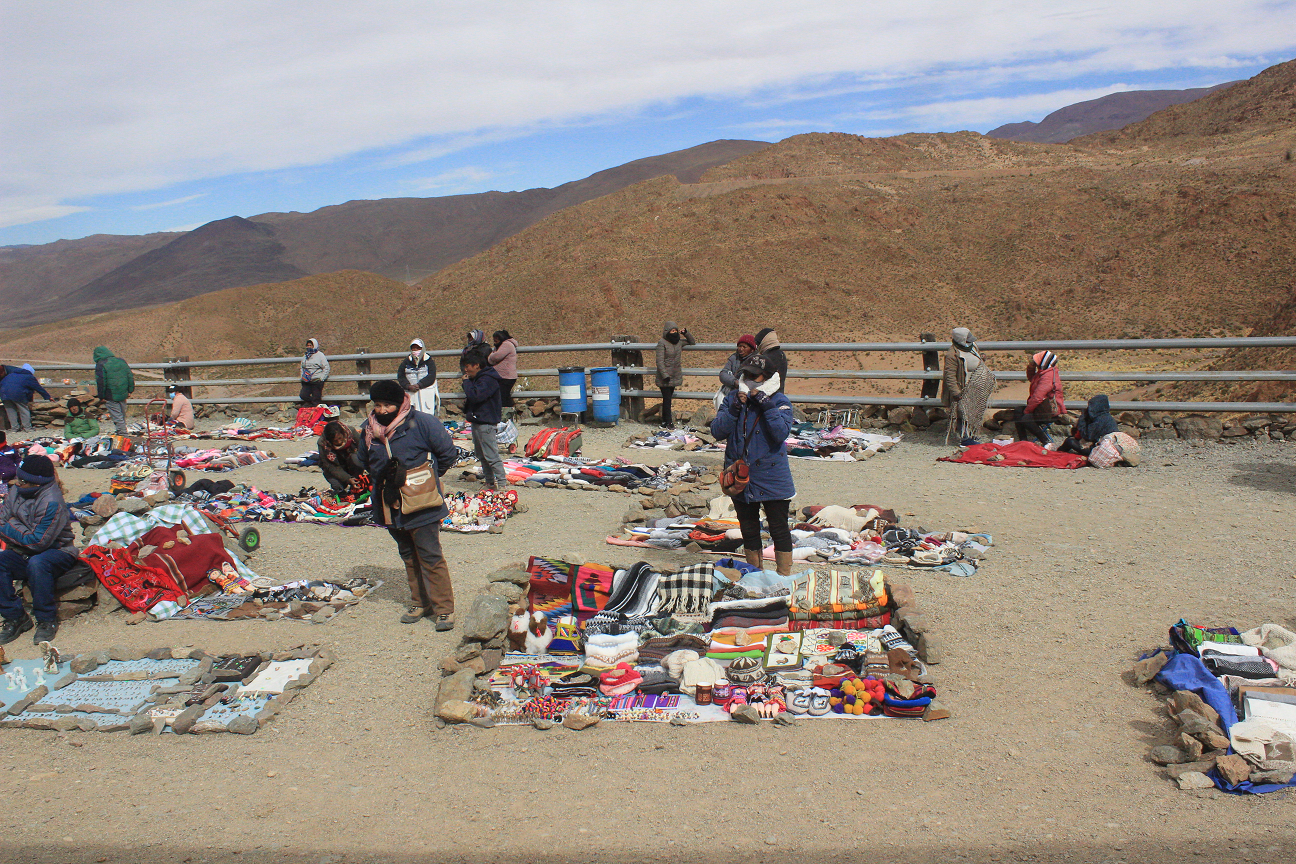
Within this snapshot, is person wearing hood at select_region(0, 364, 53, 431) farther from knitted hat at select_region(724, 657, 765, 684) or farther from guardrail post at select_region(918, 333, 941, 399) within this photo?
knitted hat at select_region(724, 657, 765, 684)

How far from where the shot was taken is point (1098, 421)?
9.73 meters

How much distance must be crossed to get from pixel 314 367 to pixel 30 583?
8.45 m

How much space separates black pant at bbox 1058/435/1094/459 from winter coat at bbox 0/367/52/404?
636 inches

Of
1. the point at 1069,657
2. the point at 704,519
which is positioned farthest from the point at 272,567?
the point at 1069,657

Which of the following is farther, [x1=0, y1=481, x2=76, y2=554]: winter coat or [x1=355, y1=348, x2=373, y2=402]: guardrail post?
[x1=355, y1=348, x2=373, y2=402]: guardrail post

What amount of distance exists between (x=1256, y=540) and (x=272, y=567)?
26.4 ft

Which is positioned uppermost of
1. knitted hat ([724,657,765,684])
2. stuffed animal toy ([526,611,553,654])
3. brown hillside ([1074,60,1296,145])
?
brown hillside ([1074,60,1296,145])

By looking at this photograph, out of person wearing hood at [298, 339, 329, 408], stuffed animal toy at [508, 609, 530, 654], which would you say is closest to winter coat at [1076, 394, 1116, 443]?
stuffed animal toy at [508, 609, 530, 654]

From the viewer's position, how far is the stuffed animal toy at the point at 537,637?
533cm

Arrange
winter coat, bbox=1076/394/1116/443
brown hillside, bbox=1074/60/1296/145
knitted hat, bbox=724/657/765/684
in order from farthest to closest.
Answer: brown hillside, bbox=1074/60/1296/145
winter coat, bbox=1076/394/1116/443
knitted hat, bbox=724/657/765/684

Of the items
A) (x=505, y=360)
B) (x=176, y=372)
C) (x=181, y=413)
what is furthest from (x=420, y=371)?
(x=176, y=372)

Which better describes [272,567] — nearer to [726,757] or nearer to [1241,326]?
[726,757]

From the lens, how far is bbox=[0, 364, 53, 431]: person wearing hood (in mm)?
14484

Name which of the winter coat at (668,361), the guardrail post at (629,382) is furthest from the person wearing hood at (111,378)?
the winter coat at (668,361)
